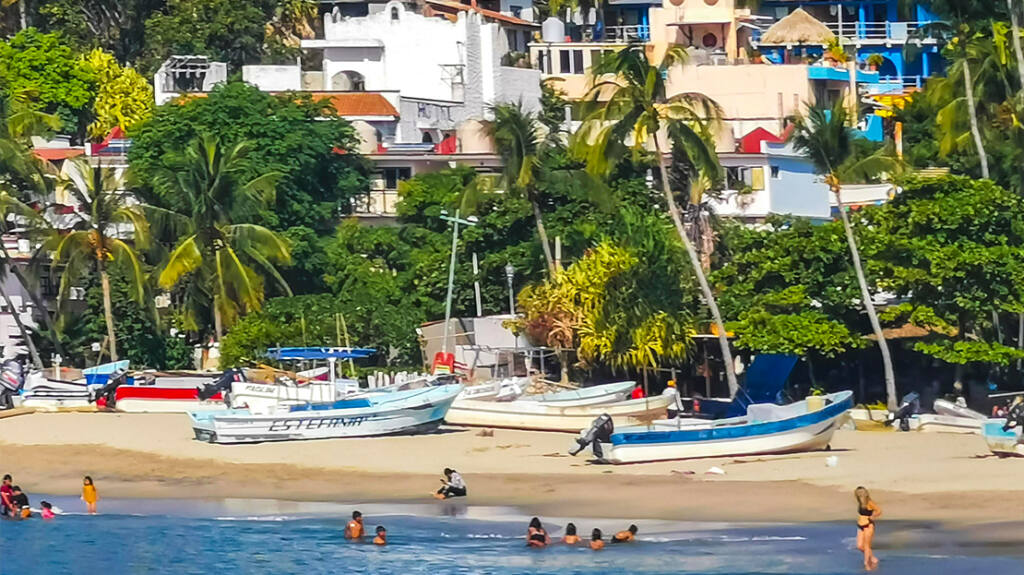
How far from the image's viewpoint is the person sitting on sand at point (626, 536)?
120 feet

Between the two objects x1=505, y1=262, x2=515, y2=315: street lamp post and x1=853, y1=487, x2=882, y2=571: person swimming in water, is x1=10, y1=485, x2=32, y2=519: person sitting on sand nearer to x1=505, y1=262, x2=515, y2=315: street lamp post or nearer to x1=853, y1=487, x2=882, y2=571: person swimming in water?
x1=853, y1=487, x2=882, y2=571: person swimming in water

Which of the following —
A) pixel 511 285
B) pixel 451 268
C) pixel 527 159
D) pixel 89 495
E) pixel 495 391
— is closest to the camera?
pixel 89 495

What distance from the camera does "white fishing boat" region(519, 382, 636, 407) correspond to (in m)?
49.7

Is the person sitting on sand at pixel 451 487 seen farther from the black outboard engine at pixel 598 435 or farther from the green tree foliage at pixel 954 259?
the green tree foliage at pixel 954 259

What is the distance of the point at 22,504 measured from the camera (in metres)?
41.8

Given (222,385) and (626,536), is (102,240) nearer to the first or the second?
(222,385)

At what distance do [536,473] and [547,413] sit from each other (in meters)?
6.15

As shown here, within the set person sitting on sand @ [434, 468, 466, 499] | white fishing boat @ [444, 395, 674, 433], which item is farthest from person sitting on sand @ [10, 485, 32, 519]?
white fishing boat @ [444, 395, 674, 433]

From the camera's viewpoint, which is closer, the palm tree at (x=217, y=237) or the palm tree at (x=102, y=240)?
the palm tree at (x=217, y=237)

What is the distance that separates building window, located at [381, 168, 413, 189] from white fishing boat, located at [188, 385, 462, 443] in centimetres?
2238

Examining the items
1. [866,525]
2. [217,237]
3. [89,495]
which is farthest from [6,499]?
[217,237]

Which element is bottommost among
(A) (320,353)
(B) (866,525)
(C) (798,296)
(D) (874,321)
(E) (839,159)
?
(B) (866,525)

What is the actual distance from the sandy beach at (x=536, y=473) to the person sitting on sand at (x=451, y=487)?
0.27 metres

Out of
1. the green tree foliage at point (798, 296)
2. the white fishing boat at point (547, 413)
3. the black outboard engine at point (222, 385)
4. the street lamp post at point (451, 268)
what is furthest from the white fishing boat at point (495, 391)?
the street lamp post at point (451, 268)
